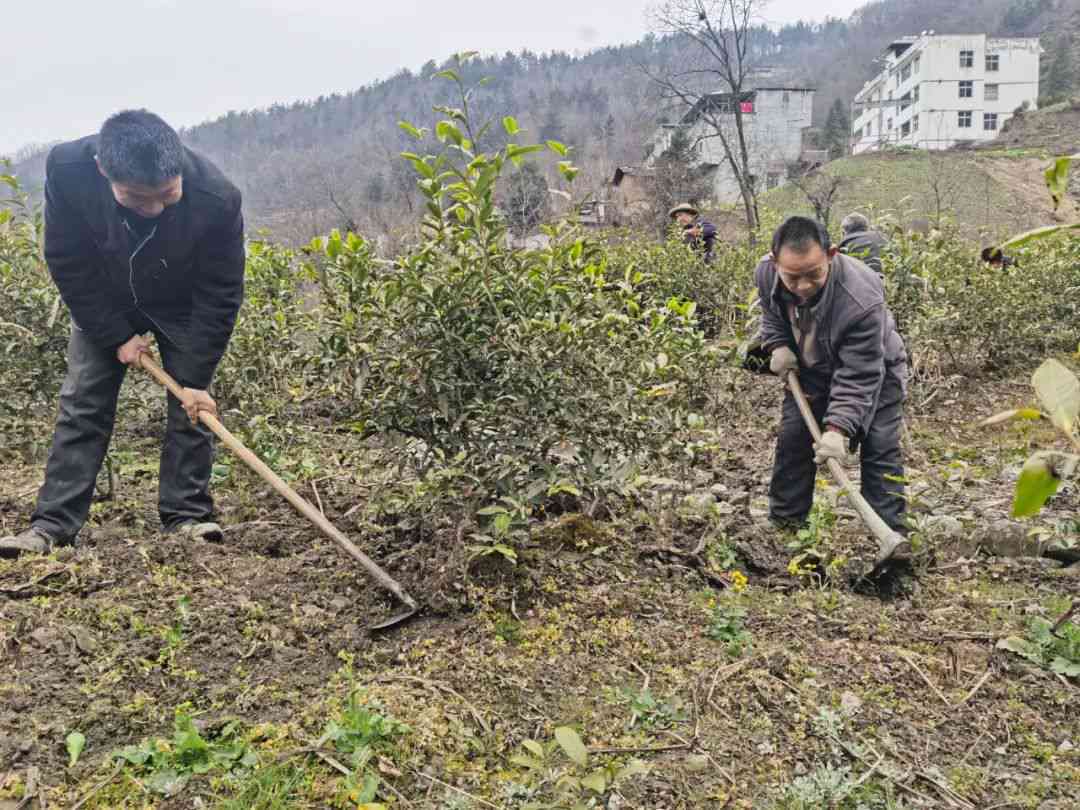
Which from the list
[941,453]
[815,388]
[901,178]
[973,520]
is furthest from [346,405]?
[901,178]

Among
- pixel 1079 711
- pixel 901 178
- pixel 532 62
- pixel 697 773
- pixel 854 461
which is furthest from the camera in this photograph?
pixel 532 62

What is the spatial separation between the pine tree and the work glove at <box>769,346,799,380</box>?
5173 cm

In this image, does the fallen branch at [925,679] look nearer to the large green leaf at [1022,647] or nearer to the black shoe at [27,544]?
the large green leaf at [1022,647]

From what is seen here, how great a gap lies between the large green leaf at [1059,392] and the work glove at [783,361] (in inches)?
117

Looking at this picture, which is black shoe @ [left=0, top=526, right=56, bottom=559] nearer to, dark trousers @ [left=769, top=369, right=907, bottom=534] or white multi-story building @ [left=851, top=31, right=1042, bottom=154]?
dark trousers @ [left=769, top=369, right=907, bottom=534]

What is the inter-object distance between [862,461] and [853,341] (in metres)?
0.62

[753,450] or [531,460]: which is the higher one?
[531,460]

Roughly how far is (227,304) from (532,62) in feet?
258

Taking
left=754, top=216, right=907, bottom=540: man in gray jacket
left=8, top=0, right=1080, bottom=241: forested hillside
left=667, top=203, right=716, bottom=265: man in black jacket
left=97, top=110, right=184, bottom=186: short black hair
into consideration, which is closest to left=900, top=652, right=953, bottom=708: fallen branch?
left=754, top=216, right=907, bottom=540: man in gray jacket

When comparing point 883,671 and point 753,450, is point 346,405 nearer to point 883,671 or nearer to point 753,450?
point 883,671

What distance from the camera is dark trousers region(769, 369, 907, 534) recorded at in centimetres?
376

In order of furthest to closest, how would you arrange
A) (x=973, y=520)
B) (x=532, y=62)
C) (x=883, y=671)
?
(x=532, y=62) → (x=973, y=520) → (x=883, y=671)

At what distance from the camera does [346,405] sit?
9.39 feet

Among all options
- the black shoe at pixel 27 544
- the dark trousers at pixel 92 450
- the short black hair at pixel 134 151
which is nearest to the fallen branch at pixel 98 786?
the black shoe at pixel 27 544
